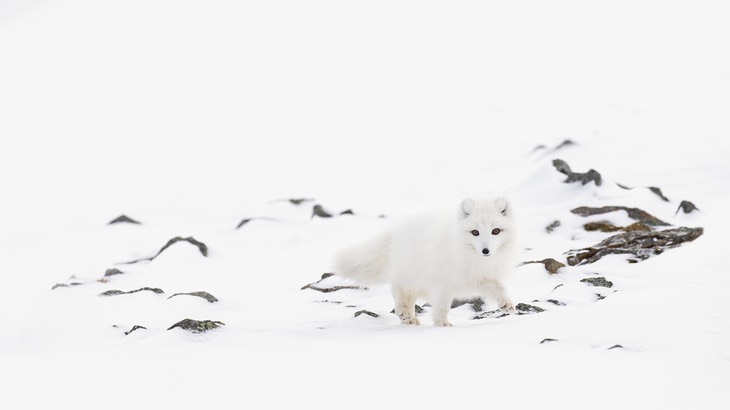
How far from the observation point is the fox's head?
6.11 meters

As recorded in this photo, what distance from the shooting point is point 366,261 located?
709 centimetres

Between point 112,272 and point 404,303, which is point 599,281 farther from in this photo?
point 112,272

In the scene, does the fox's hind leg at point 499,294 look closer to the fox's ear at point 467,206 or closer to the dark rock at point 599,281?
the fox's ear at point 467,206

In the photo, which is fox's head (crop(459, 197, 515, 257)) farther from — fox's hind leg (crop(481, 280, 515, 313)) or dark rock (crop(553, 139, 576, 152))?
dark rock (crop(553, 139, 576, 152))

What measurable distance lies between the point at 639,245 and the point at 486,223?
3068mm

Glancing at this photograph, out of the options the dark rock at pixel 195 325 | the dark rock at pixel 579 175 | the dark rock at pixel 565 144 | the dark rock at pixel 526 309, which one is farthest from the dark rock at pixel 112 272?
the dark rock at pixel 565 144

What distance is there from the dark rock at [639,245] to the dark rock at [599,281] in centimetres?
131

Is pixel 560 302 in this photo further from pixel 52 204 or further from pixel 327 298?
pixel 52 204

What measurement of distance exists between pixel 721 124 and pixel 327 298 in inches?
780

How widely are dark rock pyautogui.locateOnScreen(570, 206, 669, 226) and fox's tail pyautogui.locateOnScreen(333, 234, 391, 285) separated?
512 centimetres

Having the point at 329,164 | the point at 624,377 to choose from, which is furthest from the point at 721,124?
the point at 624,377

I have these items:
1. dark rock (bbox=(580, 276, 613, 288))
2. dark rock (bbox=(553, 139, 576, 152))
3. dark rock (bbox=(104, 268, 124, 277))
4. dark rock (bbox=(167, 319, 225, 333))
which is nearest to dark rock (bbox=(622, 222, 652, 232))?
dark rock (bbox=(580, 276, 613, 288))

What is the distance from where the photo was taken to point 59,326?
7250 millimetres

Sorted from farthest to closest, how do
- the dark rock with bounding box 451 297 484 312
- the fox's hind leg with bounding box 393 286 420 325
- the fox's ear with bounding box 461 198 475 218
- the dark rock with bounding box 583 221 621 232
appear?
the dark rock with bounding box 583 221 621 232 < the dark rock with bounding box 451 297 484 312 < the fox's hind leg with bounding box 393 286 420 325 < the fox's ear with bounding box 461 198 475 218
